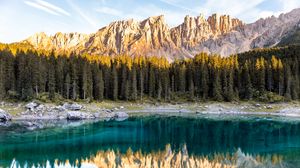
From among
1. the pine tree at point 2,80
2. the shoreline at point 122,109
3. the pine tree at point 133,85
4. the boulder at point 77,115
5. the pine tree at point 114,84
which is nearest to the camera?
the shoreline at point 122,109

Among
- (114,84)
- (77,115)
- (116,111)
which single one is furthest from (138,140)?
(114,84)

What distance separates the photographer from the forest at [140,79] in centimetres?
7444

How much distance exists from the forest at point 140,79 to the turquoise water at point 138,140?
83.1 ft

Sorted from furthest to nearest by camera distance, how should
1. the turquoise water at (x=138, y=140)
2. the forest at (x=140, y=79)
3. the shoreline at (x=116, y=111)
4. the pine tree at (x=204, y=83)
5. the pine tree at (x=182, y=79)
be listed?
1. the pine tree at (x=182, y=79)
2. the pine tree at (x=204, y=83)
3. the forest at (x=140, y=79)
4. the shoreline at (x=116, y=111)
5. the turquoise water at (x=138, y=140)

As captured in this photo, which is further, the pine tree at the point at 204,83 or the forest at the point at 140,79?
the pine tree at the point at 204,83

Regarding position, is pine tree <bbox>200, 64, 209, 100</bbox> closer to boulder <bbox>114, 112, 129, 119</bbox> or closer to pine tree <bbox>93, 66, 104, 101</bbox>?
boulder <bbox>114, 112, 129, 119</bbox>

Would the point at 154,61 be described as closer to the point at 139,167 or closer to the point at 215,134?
the point at 215,134

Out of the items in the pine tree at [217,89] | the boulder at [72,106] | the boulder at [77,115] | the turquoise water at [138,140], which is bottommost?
the turquoise water at [138,140]

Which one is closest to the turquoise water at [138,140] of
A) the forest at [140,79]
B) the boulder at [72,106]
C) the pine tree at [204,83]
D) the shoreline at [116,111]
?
the shoreline at [116,111]

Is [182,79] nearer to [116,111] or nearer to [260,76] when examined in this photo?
[260,76]

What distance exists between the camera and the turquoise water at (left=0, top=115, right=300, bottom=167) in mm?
31234

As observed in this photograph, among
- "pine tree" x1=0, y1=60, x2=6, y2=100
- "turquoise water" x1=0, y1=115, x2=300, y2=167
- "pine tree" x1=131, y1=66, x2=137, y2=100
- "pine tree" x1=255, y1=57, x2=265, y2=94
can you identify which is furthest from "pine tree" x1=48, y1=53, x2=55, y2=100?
"pine tree" x1=255, y1=57, x2=265, y2=94

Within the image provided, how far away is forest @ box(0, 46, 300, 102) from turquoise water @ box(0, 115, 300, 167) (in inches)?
998

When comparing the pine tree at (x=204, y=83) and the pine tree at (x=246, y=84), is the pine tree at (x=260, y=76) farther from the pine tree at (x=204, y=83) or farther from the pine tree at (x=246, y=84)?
the pine tree at (x=204, y=83)
